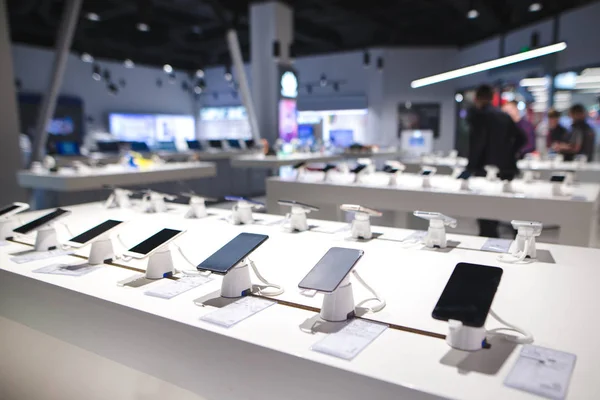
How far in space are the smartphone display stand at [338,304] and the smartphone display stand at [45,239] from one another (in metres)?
1.39

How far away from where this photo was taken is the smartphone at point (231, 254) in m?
1.32

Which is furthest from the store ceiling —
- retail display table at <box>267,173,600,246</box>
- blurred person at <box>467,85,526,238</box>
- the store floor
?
retail display table at <box>267,173,600,246</box>

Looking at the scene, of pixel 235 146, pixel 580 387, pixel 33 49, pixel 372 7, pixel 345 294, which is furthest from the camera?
pixel 33 49

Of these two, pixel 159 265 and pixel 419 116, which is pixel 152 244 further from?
pixel 419 116

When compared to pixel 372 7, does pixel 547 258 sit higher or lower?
lower

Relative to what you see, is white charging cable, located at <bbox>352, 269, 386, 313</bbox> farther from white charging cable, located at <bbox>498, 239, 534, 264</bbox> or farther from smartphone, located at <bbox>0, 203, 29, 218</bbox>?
smartphone, located at <bbox>0, 203, 29, 218</bbox>

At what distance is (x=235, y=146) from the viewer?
9641 millimetres

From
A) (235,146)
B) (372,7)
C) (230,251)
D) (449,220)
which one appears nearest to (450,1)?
(372,7)

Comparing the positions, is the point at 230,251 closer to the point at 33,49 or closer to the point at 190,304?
the point at 190,304

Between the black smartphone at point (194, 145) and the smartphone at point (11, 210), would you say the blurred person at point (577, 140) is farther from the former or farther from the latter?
the black smartphone at point (194, 145)

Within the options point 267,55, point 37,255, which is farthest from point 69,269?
point 267,55

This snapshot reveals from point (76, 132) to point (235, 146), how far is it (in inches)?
258

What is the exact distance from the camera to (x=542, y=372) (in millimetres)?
933

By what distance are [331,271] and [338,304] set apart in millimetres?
88
